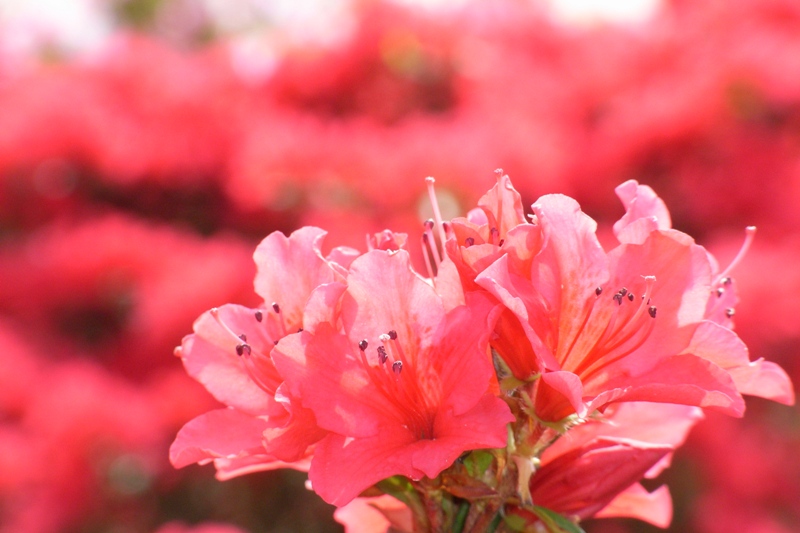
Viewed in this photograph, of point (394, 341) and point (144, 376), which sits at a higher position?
point (144, 376)

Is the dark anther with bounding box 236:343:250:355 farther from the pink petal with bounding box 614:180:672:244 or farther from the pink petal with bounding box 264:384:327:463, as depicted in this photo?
the pink petal with bounding box 614:180:672:244

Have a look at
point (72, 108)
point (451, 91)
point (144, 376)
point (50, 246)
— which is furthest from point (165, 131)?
point (451, 91)

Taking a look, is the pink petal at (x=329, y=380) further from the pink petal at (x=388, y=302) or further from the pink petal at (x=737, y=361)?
the pink petal at (x=737, y=361)

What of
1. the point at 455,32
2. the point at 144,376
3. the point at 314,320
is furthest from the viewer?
the point at 455,32

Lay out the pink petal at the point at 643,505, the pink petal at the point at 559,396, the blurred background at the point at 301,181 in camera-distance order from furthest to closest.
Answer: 1. the blurred background at the point at 301,181
2. the pink petal at the point at 643,505
3. the pink petal at the point at 559,396

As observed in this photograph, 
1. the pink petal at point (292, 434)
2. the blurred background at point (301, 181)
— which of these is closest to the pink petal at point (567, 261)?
the pink petal at point (292, 434)

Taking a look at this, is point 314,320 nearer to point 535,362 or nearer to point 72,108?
point 535,362

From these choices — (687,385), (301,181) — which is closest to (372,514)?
(687,385)
